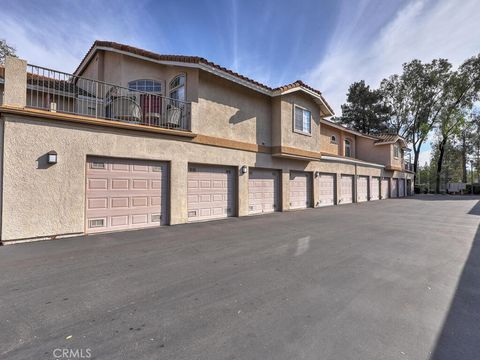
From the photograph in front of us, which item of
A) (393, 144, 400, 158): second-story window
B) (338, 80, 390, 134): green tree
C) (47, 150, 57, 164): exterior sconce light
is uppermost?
(338, 80, 390, 134): green tree

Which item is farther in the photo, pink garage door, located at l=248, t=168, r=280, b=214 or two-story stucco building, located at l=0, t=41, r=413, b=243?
pink garage door, located at l=248, t=168, r=280, b=214

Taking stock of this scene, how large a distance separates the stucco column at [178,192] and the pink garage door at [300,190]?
6469mm

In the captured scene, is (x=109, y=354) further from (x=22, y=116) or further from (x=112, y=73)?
(x=112, y=73)

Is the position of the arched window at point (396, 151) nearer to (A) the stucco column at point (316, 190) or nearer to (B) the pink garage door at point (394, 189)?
(B) the pink garage door at point (394, 189)

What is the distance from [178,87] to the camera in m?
10.2

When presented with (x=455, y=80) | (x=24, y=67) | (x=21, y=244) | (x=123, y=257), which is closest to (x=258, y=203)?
(x=123, y=257)

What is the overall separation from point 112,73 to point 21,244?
323 inches

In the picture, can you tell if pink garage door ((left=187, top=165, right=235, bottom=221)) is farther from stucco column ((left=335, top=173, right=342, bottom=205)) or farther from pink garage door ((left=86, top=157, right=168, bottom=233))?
stucco column ((left=335, top=173, right=342, bottom=205))

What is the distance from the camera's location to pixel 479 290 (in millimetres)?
3590

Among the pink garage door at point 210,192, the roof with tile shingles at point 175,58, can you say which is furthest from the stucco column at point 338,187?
the pink garage door at point 210,192

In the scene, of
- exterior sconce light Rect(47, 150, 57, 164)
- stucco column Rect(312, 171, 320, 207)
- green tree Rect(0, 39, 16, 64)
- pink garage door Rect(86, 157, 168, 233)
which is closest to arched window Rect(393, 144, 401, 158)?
stucco column Rect(312, 171, 320, 207)

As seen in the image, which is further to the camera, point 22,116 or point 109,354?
point 22,116

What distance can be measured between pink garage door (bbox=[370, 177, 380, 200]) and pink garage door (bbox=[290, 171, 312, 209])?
30.9ft

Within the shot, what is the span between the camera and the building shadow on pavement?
2257mm
